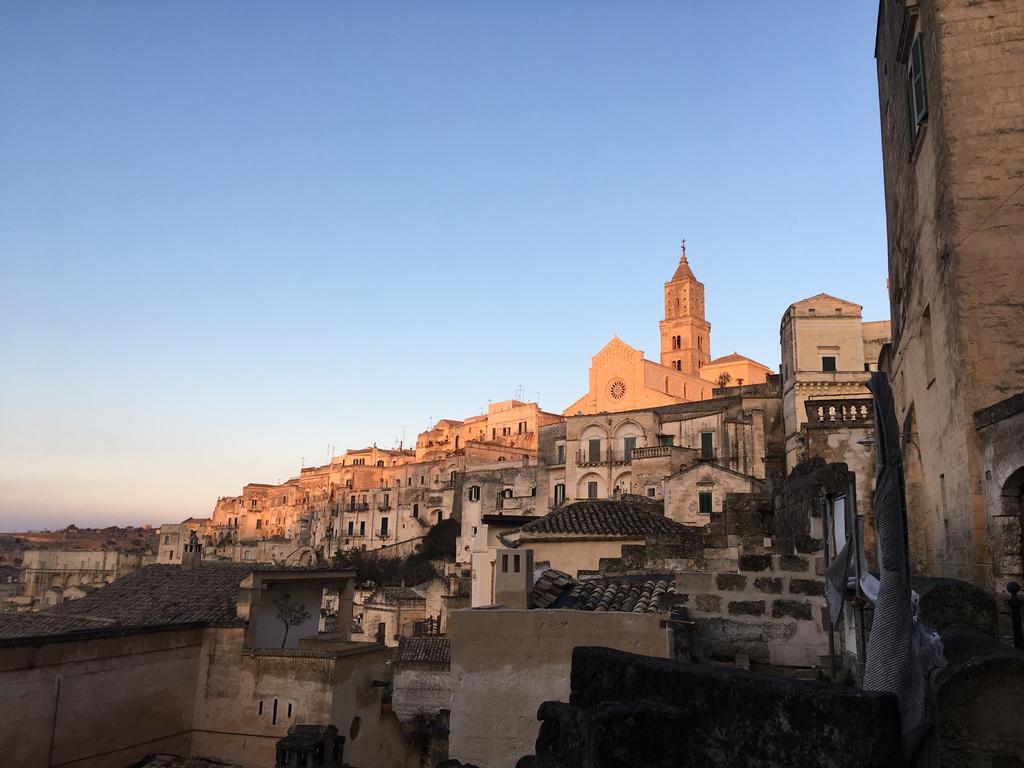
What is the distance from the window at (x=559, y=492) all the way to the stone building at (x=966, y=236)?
46968 millimetres

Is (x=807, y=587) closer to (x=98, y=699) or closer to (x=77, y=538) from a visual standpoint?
(x=98, y=699)

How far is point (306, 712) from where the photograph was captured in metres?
14.5

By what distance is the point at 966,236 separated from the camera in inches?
347

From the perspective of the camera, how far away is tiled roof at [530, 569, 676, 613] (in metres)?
8.34

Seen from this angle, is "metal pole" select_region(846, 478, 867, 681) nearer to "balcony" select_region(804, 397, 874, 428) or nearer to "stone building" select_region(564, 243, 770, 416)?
"balcony" select_region(804, 397, 874, 428)

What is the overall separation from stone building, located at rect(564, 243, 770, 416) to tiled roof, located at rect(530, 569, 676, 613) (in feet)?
185

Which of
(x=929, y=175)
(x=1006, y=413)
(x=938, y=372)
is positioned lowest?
(x=1006, y=413)

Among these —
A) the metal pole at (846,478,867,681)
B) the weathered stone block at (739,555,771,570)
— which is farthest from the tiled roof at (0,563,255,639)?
the metal pole at (846,478,867,681)

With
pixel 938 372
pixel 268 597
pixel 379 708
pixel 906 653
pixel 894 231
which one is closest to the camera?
pixel 906 653

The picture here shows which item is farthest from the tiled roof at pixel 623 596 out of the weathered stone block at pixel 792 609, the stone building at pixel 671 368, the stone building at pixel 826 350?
the stone building at pixel 671 368

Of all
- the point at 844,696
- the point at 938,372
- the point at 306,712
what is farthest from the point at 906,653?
the point at 306,712

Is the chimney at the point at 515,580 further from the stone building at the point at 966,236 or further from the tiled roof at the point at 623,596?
the stone building at the point at 966,236

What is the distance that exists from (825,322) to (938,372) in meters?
30.1

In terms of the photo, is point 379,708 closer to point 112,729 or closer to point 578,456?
point 112,729
